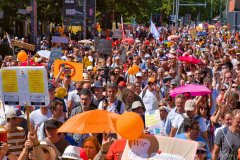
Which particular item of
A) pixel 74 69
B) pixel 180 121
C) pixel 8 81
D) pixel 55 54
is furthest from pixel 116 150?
pixel 55 54

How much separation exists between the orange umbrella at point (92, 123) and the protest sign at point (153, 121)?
6.67ft

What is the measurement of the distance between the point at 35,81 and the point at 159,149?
1.71m

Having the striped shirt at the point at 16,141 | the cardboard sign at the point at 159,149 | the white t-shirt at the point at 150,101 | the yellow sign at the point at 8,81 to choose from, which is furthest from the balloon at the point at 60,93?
the cardboard sign at the point at 159,149

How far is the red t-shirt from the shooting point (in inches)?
303

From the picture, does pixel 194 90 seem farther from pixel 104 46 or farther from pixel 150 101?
pixel 104 46

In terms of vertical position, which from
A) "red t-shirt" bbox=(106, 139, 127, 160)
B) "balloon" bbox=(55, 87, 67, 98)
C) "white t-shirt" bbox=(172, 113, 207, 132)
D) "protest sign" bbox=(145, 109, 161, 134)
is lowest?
"protest sign" bbox=(145, 109, 161, 134)

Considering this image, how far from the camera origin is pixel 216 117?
415 inches

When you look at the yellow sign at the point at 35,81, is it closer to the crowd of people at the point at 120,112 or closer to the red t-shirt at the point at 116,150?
the crowd of people at the point at 120,112

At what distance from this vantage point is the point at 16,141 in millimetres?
8969

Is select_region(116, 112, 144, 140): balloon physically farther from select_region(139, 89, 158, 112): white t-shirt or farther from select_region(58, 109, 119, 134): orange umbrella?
select_region(139, 89, 158, 112): white t-shirt

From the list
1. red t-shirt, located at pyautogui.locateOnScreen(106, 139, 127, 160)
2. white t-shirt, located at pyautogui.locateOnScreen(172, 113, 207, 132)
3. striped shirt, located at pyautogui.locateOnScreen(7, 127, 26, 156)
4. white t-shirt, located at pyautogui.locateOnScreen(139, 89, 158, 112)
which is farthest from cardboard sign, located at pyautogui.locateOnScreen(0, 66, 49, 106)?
white t-shirt, located at pyautogui.locateOnScreen(139, 89, 158, 112)

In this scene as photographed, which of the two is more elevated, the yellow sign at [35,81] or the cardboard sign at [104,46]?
the yellow sign at [35,81]

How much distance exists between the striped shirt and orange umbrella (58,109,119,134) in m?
0.72

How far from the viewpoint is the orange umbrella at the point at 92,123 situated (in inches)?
332
